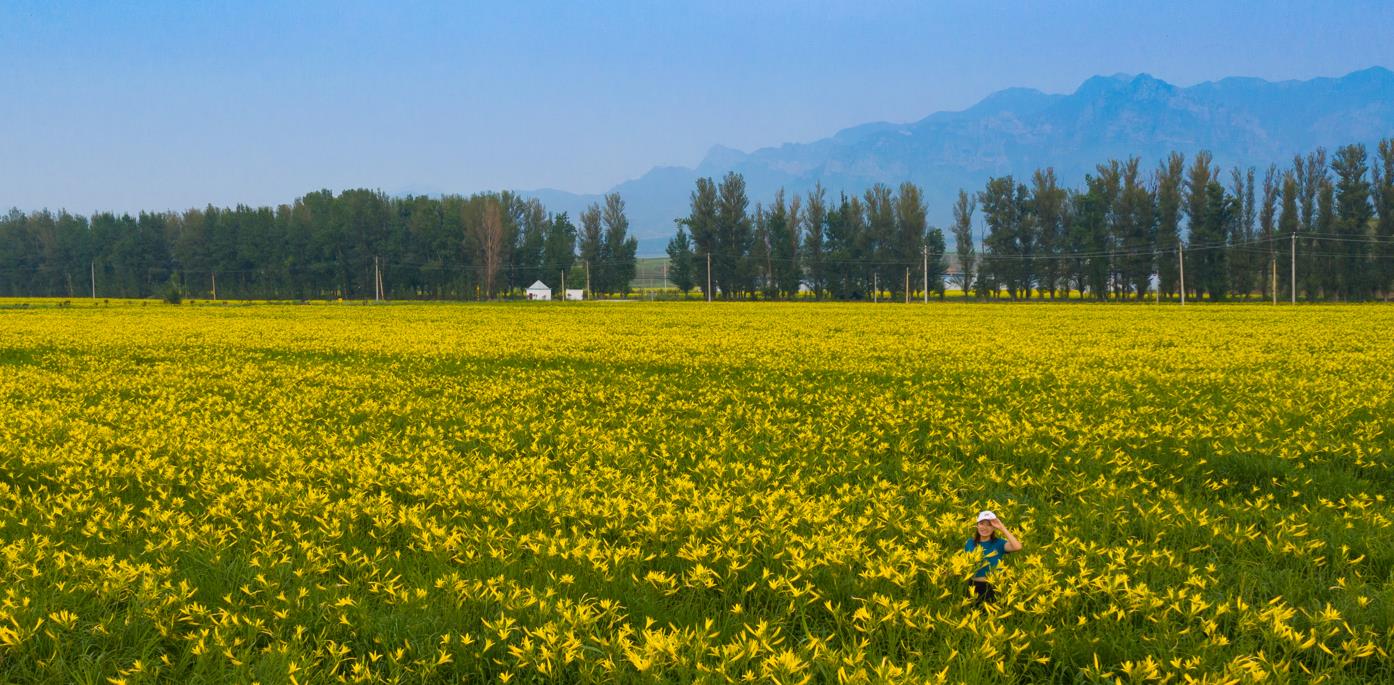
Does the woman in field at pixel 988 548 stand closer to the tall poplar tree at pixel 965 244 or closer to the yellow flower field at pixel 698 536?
the yellow flower field at pixel 698 536

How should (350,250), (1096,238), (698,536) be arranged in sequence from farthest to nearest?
(350,250), (1096,238), (698,536)

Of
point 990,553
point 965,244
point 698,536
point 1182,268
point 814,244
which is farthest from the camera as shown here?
point 814,244

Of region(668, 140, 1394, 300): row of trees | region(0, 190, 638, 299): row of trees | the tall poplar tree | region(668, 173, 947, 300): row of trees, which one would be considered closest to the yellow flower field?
region(668, 140, 1394, 300): row of trees

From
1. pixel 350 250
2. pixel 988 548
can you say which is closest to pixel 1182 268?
pixel 988 548

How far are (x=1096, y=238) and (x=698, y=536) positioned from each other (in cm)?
9060

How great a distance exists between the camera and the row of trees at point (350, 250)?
359ft

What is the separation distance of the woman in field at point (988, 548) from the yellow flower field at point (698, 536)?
0.27 ft

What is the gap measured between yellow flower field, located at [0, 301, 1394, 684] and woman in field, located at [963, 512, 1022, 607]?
82 mm

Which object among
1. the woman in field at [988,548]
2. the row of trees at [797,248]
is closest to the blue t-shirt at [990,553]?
the woman in field at [988,548]

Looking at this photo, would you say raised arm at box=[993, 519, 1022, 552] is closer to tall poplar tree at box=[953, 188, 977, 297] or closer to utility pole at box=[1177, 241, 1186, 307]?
utility pole at box=[1177, 241, 1186, 307]

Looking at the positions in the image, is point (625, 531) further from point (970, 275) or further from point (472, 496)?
point (970, 275)

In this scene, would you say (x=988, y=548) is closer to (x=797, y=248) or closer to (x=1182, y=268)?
(x=1182, y=268)

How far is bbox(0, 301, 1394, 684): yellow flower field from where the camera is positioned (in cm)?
323

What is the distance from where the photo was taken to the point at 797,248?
10162 cm
